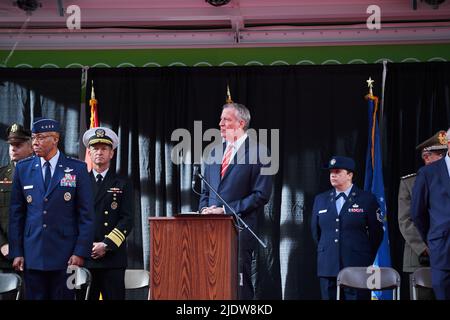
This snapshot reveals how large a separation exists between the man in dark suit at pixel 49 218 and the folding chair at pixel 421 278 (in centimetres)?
225

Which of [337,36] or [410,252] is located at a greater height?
[337,36]

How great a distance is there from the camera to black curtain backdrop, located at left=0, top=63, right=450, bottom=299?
24.7 ft

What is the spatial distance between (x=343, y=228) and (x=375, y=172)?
1330mm

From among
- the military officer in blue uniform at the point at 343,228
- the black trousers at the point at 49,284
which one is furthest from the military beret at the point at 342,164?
the black trousers at the point at 49,284

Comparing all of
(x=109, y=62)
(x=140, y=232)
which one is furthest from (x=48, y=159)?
(x=109, y=62)

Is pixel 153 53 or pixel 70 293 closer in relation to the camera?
pixel 70 293

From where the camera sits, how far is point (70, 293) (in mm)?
4875

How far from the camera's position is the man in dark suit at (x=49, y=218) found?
15.8 feet

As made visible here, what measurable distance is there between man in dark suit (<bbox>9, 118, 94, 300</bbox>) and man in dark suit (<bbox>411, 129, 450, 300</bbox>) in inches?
80.9

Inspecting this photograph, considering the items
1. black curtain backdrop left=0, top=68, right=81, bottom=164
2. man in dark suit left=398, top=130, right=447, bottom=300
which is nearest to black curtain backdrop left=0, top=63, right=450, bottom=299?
black curtain backdrop left=0, top=68, right=81, bottom=164

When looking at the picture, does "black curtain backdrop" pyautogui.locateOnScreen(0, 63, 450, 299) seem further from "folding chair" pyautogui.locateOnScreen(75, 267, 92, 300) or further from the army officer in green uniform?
"folding chair" pyautogui.locateOnScreen(75, 267, 92, 300)

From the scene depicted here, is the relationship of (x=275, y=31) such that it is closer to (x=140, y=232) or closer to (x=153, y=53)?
(x=153, y=53)
